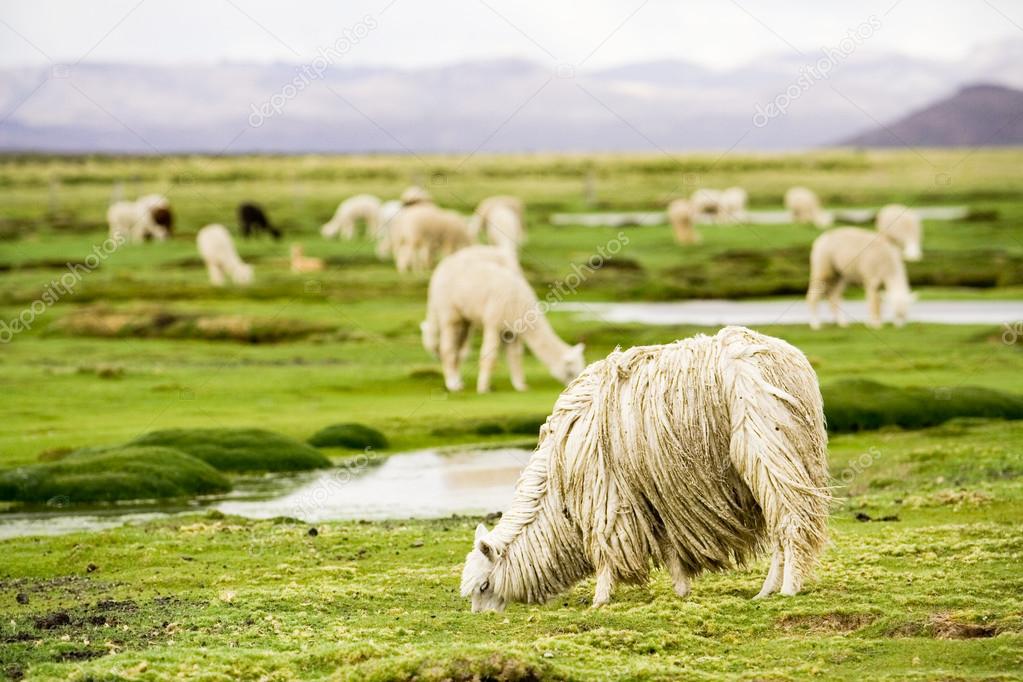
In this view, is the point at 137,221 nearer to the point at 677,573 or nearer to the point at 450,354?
the point at 450,354

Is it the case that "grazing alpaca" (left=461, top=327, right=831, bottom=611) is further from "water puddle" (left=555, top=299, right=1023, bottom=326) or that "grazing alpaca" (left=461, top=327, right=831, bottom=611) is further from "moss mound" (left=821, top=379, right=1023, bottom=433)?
"water puddle" (left=555, top=299, right=1023, bottom=326)

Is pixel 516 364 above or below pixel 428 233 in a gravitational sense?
below

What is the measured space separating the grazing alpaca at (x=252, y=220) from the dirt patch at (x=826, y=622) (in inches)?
2361

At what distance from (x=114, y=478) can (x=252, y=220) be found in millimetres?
Answer: 49351

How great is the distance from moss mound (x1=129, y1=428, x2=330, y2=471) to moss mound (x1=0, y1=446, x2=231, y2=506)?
3.24ft

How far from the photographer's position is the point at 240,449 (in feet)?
76.9

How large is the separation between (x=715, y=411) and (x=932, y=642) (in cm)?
278

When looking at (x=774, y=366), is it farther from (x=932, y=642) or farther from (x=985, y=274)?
(x=985, y=274)

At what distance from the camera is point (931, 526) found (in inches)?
600

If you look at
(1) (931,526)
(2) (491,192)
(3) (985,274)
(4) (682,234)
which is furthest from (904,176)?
(1) (931,526)

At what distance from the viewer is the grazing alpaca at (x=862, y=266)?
36.8 meters

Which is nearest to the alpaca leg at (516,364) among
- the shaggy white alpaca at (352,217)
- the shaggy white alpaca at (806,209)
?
the shaggy white alpaca at (352,217)

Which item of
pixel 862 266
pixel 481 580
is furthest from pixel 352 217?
pixel 481 580

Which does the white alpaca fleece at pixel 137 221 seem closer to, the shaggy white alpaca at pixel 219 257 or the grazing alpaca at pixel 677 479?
the shaggy white alpaca at pixel 219 257
